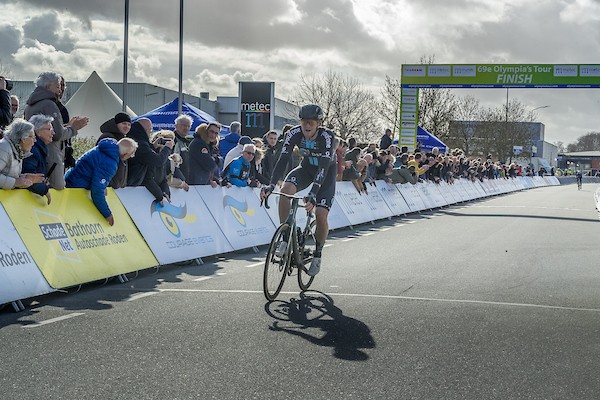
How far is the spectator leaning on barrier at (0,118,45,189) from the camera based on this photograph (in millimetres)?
8125

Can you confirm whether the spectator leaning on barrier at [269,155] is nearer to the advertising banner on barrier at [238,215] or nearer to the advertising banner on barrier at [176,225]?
the advertising banner on barrier at [238,215]

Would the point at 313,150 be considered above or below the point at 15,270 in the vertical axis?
above

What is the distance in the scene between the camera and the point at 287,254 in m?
8.20

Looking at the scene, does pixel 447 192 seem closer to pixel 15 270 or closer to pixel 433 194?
pixel 433 194

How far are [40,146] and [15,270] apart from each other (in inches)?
68.4

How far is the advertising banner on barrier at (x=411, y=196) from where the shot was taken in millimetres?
24848

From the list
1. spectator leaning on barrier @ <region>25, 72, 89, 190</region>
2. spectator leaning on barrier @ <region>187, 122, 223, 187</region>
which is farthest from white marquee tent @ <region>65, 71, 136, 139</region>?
spectator leaning on barrier @ <region>25, 72, 89, 190</region>

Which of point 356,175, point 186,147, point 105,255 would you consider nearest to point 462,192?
point 356,175

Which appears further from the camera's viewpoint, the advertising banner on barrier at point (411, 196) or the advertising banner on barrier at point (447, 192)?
the advertising banner on barrier at point (447, 192)

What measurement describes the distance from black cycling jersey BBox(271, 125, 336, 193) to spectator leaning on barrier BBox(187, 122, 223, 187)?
4642mm

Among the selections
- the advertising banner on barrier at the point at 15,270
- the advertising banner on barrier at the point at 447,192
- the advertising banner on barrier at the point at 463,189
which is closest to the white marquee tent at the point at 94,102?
the advertising banner on barrier at the point at 447,192

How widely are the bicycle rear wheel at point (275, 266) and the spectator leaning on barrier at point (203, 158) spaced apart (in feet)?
17.3

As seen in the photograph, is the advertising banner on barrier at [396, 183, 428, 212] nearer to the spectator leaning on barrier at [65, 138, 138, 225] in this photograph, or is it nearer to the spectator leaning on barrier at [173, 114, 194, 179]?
the spectator leaning on barrier at [173, 114, 194, 179]

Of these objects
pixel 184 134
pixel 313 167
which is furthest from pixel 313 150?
pixel 184 134
